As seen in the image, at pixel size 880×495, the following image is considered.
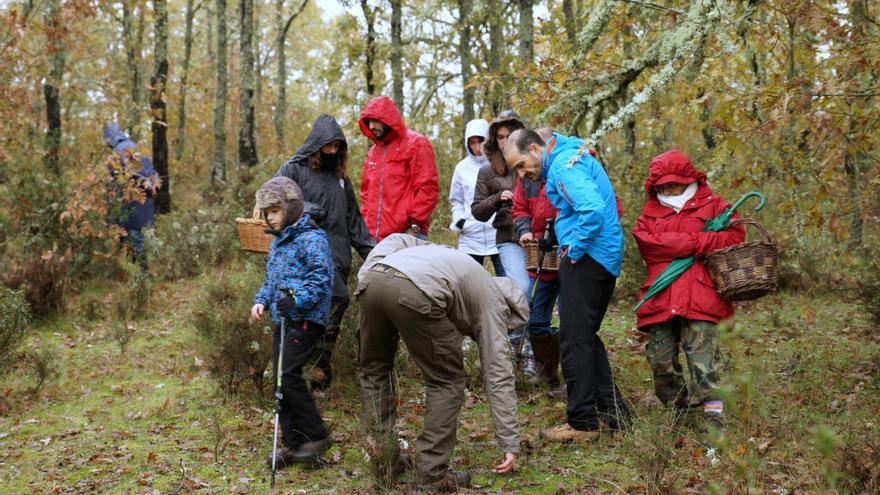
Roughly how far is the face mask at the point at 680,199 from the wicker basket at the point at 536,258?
3.11ft

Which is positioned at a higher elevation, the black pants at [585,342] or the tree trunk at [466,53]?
the tree trunk at [466,53]

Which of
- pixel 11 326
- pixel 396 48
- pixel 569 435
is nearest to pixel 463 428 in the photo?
pixel 569 435

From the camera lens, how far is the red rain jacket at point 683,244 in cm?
450

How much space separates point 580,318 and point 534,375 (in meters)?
1.47

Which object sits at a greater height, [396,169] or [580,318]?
[396,169]

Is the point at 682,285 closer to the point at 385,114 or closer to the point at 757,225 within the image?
the point at 757,225

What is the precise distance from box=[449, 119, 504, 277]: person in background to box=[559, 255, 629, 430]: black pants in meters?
1.77

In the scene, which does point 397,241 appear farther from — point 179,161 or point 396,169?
point 179,161

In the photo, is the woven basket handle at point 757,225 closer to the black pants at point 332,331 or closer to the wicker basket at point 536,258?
the wicker basket at point 536,258

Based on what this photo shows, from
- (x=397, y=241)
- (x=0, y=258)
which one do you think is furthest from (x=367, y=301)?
(x=0, y=258)

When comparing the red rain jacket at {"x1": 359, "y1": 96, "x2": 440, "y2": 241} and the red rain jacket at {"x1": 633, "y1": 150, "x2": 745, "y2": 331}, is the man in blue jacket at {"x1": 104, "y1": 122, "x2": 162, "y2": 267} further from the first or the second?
the red rain jacket at {"x1": 633, "y1": 150, "x2": 745, "y2": 331}

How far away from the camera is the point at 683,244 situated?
4.53m

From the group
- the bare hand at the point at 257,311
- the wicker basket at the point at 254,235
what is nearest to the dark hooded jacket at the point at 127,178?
the wicker basket at the point at 254,235

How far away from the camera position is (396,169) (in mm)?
6176
